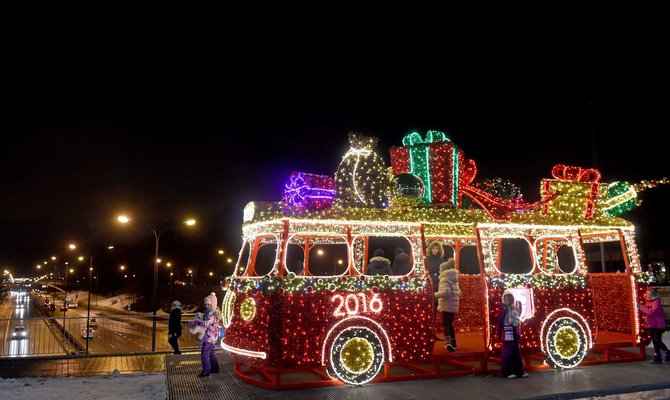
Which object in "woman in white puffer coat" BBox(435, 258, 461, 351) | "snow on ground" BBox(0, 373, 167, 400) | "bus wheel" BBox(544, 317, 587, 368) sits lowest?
"snow on ground" BBox(0, 373, 167, 400)

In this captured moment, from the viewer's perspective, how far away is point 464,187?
32.4 feet

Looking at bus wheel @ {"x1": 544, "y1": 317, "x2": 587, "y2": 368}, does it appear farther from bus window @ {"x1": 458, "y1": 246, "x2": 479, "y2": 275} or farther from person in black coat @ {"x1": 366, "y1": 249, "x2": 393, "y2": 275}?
bus window @ {"x1": 458, "y1": 246, "x2": 479, "y2": 275}

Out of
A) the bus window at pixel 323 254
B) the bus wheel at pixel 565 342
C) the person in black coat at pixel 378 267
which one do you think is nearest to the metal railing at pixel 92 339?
the bus window at pixel 323 254

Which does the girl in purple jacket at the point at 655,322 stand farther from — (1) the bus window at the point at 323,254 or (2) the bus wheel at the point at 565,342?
(1) the bus window at the point at 323,254

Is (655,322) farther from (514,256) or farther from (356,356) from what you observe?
(356,356)

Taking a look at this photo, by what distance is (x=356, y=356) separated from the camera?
834 centimetres

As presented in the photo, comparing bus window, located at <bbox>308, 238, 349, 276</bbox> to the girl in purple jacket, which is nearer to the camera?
the girl in purple jacket

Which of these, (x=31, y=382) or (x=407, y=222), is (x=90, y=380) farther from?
(x=407, y=222)

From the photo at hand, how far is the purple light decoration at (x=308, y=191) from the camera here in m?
8.50

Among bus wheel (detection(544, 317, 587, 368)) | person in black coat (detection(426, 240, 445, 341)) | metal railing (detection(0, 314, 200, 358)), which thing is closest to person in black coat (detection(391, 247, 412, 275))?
person in black coat (detection(426, 240, 445, 341))

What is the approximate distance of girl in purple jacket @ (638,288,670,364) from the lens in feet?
33.1

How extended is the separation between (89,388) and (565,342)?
8.69 metres

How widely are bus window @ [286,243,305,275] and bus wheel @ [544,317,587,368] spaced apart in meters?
4.77

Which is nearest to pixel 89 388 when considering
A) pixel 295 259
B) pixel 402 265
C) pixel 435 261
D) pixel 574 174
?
pixel 295 259
